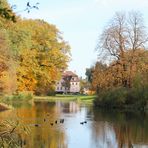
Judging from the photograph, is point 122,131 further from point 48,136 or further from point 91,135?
point 48,136

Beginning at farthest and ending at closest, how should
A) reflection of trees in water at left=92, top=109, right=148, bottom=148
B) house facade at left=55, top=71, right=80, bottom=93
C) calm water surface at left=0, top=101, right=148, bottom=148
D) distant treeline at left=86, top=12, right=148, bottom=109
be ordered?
house facade at left=55, top=71, right=80, bottom=93 → distant treeline at left=86, top=12, right=148, bottom=109 → reflection of trees in water at left=92, top=109, right=148, bottom=148 → calm water surface at left=0, top=101, right=148, bottom=148

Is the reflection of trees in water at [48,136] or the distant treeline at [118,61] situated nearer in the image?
the reflection of trees in water at [48,136]

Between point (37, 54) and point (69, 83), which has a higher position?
point (37, 54)

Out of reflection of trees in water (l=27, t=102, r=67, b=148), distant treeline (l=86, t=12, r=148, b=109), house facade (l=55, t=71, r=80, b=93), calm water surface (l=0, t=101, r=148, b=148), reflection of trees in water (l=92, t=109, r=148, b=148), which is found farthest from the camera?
house facade (l=55, t=71, r=80, b=93)

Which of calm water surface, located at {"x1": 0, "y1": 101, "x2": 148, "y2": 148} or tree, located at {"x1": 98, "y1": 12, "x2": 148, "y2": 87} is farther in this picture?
tree, located at {"x1": 98, "y1": 12, "x2": 148, "y2": 87}

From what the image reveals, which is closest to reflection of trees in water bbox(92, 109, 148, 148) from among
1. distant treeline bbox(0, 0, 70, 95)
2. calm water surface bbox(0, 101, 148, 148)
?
calm water surface bbox(0, 101, 148, 148)

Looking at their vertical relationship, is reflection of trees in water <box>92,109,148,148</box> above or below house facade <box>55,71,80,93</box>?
Result: below

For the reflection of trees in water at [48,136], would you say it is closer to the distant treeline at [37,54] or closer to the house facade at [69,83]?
the distant treeline at [37,54]

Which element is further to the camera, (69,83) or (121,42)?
(69,83)

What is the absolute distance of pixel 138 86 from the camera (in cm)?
4362

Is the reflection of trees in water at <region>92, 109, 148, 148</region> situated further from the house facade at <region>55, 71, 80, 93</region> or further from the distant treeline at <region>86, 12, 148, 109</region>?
the house facade at <region>55, 71, 80, 93</region>

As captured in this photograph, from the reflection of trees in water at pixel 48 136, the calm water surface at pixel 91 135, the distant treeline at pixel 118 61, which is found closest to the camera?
→ the reflection of trees in water at pixel 48 136

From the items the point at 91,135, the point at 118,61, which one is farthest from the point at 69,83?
the point at 91,135

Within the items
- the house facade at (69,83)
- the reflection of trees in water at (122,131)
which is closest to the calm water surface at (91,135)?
the reflection of trees in water at (122,131)
